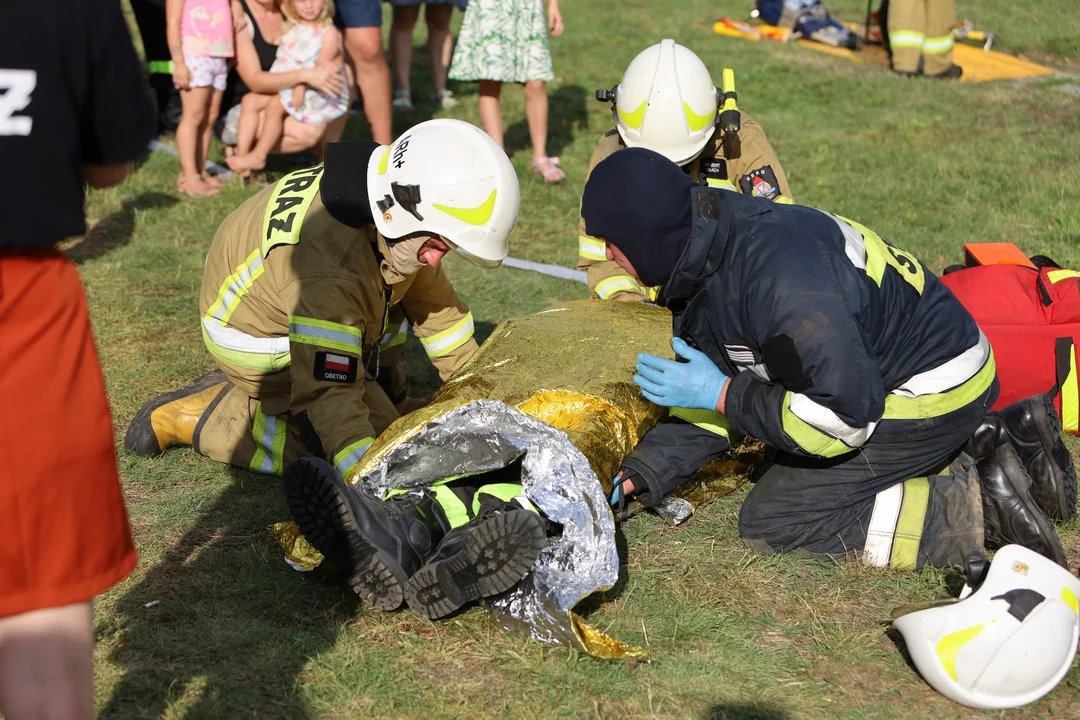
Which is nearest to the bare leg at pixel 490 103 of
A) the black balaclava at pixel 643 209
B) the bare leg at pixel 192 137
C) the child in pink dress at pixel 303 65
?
the child in pink dress at pixel 303 65

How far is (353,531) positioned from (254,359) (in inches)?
48.6

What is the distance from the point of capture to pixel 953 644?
2.87 metres

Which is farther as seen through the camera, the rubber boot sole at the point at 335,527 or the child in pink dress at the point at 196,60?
the child in pink dress at the point at 196,60

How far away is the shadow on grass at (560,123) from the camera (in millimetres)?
8930

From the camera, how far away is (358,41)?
757cm

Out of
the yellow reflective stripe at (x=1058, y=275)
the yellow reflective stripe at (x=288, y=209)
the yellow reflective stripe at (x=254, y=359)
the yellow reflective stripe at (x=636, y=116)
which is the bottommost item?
the yellow reflective stripe at (x=254, y=359)

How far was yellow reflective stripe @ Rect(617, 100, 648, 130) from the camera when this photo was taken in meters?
4.71

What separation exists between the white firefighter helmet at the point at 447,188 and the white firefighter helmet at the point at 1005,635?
177 centimetres

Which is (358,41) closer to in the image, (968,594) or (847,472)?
(847,472)

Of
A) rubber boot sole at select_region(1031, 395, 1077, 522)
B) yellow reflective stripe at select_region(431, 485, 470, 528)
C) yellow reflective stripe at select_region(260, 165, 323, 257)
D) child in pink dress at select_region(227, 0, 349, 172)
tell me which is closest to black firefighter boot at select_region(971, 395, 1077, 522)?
rubber boot sole at select_region(1031, 395, 1077, 522)

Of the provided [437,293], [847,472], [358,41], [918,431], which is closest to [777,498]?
[847,472]

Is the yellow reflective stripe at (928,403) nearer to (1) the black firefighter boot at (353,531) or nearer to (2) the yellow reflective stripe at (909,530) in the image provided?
(2) the yellow reflective stripe at (909,530)

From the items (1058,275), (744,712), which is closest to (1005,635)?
(744,712)

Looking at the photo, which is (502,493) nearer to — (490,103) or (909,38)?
(490,103)
